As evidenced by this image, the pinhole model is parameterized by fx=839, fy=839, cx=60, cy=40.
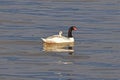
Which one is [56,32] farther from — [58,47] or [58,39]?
[58,47]

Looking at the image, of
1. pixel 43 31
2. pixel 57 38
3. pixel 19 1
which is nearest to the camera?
pixel 57 38

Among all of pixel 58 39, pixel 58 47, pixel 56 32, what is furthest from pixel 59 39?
pixel 56 32

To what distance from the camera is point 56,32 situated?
3488 cm

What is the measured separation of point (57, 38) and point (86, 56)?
3.93 metres

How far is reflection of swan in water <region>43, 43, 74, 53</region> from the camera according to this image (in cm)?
3066

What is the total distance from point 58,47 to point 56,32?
3091mm

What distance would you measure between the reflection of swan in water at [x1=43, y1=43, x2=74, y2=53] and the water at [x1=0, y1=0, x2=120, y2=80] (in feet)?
0.49

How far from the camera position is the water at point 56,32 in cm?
2558

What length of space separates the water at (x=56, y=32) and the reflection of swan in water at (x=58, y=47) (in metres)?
0.15

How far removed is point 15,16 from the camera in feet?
133

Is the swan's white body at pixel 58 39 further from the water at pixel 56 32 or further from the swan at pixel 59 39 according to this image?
the water at pixel 56 32

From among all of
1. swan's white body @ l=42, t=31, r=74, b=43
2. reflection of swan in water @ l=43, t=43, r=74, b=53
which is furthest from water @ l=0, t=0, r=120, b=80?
swan's white body @ l=42, t=31, r=74, b=43

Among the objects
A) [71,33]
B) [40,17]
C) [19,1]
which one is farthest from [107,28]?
[19,1]

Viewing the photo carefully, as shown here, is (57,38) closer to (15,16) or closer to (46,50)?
(46,50)
